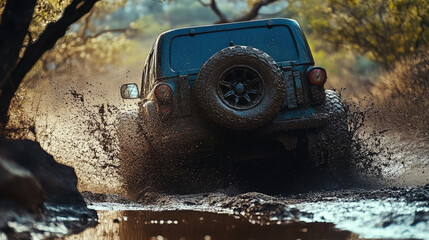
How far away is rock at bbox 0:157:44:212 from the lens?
5852 millimetres

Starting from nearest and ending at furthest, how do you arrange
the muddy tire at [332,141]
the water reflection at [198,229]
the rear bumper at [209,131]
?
the water reflection at [198,229] < the rear bumper at [209,131] < the muddy tire at [332,141]

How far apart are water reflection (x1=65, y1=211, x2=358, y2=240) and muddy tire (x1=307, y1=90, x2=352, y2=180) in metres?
2.02

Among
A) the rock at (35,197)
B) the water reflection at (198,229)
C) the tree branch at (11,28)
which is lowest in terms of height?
the water reflection at (198,229)

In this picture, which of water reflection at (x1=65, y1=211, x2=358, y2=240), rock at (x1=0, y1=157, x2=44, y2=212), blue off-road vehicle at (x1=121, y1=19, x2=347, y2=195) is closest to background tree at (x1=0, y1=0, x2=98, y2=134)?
blue off-road vehicle at (x1=121, y1=19, x2=347, y2=195)

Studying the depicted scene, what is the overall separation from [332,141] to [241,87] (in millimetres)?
1210

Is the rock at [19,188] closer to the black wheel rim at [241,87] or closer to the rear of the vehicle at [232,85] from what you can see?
the rear of the vehicle at [232,85]

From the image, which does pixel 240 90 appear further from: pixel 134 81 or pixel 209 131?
pixel 134 81

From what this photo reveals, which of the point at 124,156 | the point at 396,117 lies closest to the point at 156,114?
the point at 124,156

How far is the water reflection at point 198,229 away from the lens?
5.17 metres

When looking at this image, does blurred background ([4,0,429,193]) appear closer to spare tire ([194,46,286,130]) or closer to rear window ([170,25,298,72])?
rear window ([170,25,298,72])

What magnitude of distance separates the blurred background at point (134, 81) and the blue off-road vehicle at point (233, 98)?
1.27 metres

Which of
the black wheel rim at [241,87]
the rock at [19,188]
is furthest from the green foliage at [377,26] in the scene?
the rock at [19,188]

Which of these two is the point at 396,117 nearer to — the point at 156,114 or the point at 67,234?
the point at 156,114

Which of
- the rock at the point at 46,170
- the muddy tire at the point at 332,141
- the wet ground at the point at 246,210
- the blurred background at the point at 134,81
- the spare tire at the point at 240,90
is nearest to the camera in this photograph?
the wet ground at the point at 246,210
